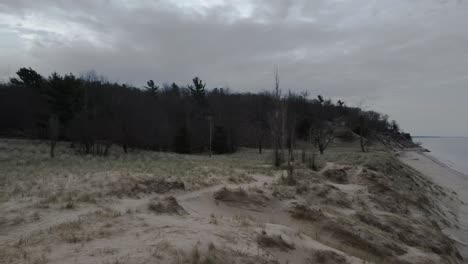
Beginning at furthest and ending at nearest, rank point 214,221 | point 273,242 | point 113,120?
point 113,120, point 214,221, point 273,242

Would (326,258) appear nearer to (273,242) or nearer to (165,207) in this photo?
(273,242)

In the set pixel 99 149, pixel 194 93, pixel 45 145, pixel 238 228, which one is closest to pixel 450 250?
pixel 238 228

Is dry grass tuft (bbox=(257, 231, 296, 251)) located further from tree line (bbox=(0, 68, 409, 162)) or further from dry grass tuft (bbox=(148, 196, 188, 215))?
tree line (bbox=(0, 68, 409, 162))

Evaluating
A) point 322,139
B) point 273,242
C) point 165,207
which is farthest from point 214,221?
point 322,139

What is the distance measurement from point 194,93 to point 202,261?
78.4 meters

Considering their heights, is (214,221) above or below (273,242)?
above

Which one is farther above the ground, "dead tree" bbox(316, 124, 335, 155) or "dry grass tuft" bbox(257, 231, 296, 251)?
"dead tree" bbox(316, 124, 335, 155)

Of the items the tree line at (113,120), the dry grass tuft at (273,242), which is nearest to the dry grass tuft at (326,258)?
the dry grass tuft at (273,242)

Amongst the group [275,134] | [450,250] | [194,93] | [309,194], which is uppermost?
[194,93]

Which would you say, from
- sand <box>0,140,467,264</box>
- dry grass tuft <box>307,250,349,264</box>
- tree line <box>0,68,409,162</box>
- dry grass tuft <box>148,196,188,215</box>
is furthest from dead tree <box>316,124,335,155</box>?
dry grass tuft <box>307,250,349,264</box>

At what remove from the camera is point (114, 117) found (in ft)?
137

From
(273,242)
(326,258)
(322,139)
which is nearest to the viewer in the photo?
(273,242)

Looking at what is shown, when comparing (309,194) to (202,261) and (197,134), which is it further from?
(197,134)

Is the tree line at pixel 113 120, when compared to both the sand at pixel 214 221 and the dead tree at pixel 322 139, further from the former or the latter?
the sand at pixel 214 221
